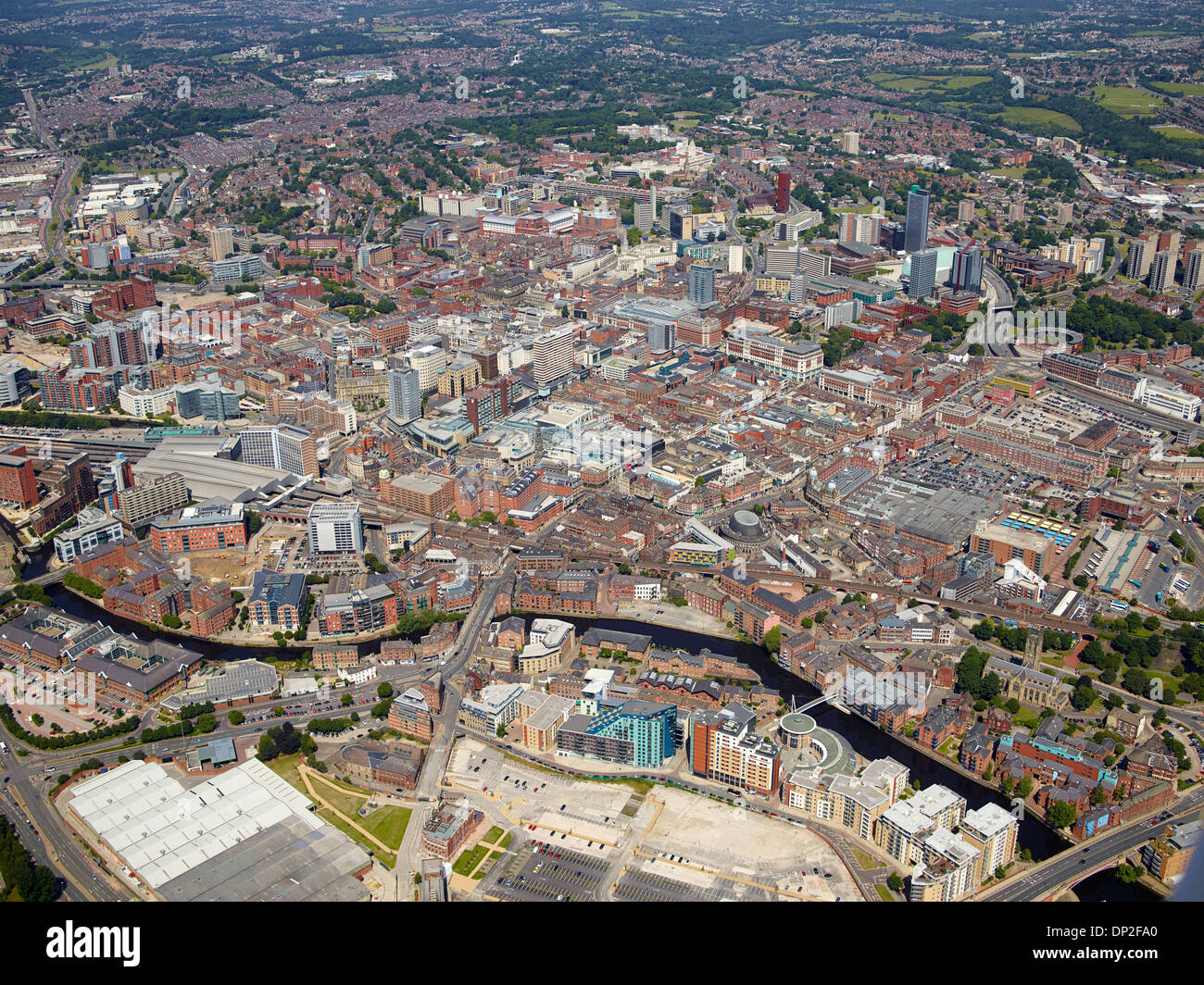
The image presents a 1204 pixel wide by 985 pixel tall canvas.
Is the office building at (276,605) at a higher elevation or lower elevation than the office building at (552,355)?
lower

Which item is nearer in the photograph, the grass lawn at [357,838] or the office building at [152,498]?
the grass lawn at [357,838]

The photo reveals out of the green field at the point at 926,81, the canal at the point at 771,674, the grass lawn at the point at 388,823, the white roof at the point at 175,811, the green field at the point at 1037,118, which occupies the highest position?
the green field at the point at 926,81

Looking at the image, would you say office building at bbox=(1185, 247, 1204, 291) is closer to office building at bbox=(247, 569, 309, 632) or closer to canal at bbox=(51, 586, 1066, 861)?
Answer: canal at bbox=(51, 586, 1066, 861)

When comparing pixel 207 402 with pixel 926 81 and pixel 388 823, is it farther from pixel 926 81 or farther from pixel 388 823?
pixel 926 81

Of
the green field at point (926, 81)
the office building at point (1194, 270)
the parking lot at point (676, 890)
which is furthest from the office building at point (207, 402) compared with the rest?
the green field at point (926, 81)

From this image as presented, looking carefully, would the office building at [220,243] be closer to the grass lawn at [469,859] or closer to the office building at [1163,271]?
the grass lawn at [469,859]

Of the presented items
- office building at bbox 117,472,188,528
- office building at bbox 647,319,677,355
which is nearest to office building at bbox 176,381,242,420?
office building at bbox 117,472,188,528

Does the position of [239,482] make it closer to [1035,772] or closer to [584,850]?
[584,850]
